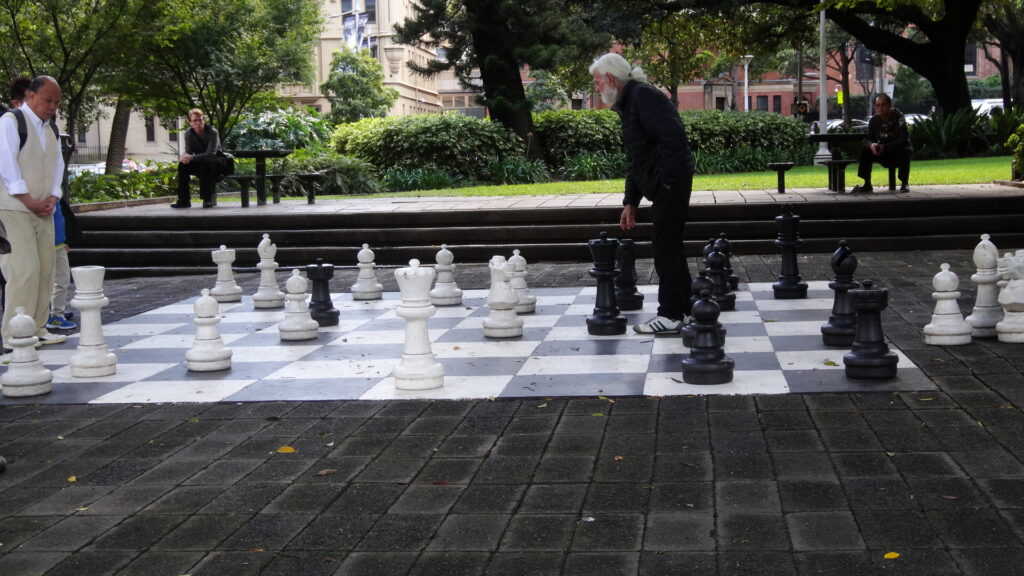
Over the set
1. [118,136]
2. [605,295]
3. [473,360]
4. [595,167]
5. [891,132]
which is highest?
[118,136]

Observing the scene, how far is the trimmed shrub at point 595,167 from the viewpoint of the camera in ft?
74.3

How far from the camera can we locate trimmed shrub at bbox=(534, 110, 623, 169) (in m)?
24.6

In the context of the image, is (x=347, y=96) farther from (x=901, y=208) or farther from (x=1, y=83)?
(x=901, y=208)

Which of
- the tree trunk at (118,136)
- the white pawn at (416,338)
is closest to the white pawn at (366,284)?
the white pawn at (416,338)

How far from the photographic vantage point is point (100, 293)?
21.3 ft

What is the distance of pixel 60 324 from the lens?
26.6ft

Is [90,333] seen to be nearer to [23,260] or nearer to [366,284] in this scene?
[23,260]

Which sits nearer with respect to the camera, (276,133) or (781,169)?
(781,169)

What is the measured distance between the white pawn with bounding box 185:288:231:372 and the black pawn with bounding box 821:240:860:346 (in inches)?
143

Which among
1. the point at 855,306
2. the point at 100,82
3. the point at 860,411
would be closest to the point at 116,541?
the point at 860,411

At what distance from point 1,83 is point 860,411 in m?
23.9

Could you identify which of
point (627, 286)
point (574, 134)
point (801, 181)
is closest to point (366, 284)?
point (627, 286)

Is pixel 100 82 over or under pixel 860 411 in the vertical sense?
over

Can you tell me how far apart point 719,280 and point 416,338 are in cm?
280
